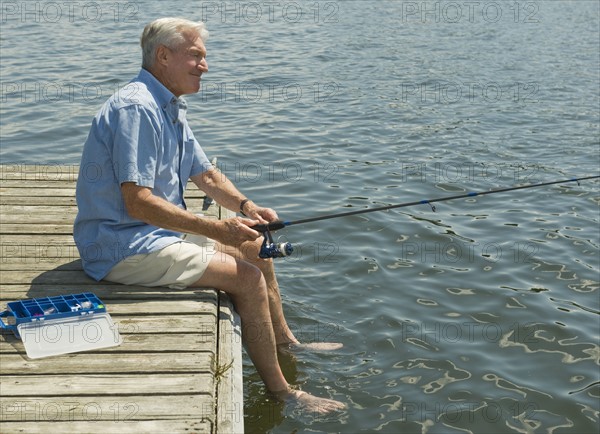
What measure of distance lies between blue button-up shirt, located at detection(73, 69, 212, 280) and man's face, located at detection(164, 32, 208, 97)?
0.20ft

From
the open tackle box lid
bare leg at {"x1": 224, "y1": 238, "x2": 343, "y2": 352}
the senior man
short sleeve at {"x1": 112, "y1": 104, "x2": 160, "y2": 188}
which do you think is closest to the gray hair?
the senior man

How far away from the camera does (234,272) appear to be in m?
4.62

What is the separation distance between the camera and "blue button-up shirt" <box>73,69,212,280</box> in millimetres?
4270

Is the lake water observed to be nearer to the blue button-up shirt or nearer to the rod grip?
the rod grip

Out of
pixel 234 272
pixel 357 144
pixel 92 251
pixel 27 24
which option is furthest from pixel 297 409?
pixel 27 24

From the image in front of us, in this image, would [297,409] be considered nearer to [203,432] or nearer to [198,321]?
[198,321]

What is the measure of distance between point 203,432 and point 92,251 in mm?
1382

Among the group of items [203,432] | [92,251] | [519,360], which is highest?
[92,251]

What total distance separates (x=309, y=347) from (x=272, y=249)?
1.16 m

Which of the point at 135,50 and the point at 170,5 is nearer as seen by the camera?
the point at 135,50

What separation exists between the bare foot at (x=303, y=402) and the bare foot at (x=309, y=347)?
0.50 meters

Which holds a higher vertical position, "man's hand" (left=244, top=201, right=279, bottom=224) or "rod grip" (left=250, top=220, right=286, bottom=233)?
"rod grip" (left=250, top=220, right=286, bottom=233)

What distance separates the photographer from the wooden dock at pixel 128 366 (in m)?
3.59

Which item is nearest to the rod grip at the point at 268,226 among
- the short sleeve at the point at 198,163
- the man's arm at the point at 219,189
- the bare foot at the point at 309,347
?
the man's arm at the point at 219,189
